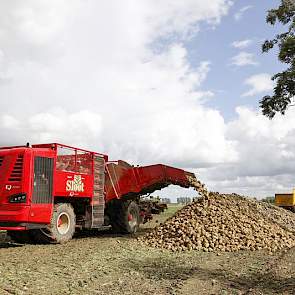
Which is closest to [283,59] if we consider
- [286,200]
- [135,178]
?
[135,178]

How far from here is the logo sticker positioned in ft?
45.1

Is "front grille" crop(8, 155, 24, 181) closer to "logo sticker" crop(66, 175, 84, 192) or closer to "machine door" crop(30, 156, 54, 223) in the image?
"machine door" crop(30, 156, 54, 223)

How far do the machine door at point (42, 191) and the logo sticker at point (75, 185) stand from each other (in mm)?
Result: 852

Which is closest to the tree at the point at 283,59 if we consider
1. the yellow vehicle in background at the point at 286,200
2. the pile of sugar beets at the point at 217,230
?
the pile of sugar beets at the point at 217,230

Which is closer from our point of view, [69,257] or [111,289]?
[111,289]

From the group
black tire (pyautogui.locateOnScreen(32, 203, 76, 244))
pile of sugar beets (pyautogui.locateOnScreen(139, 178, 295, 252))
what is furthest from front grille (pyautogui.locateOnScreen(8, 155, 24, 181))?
pile of sugar beets (pyautogui.locateOnScreen(139, 178, 295, 252))

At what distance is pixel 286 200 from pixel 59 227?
23.0 meters

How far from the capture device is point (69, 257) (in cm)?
1070

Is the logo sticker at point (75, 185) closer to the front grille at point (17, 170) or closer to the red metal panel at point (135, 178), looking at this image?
the front grille at point (17, 170)

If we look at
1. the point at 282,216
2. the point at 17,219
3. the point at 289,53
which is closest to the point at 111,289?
the point at 17,219

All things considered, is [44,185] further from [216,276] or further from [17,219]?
[216,276]

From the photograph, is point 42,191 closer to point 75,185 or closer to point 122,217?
point 75,185

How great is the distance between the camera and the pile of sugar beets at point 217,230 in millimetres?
13562

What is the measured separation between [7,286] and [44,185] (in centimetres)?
518
